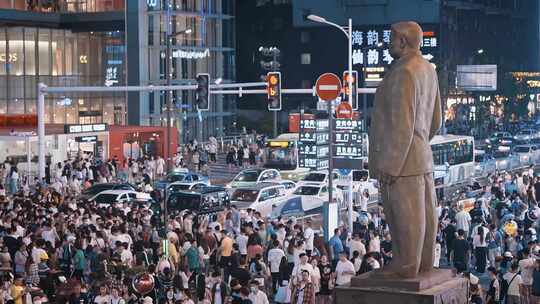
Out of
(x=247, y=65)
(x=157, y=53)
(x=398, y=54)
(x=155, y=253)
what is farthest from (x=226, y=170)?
(x=398, y=54)

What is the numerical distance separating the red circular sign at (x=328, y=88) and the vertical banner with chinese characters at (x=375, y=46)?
145 feet

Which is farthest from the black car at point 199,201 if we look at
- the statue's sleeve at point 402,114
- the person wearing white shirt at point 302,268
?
the statue's sleeve at point 402,114

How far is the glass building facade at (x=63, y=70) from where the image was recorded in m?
72.2

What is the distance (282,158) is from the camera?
52375 millimetres

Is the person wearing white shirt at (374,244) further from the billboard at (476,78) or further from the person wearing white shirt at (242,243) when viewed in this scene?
the billboard at (476,78)

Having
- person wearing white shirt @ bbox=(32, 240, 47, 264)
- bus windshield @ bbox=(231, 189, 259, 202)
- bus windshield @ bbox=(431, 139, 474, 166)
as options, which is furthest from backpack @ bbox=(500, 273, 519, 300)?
bus windshield @ bbox=(431, 139, 474, 166)

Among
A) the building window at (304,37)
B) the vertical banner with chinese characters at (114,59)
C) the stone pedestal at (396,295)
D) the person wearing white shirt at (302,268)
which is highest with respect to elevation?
the building window at (304,37)

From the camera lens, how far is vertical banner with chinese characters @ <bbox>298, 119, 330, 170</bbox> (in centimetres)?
3175

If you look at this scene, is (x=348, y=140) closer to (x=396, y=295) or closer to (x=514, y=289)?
(x=514, y=289)

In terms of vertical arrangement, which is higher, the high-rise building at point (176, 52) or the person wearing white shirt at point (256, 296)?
the high-rise building at point (176, 52)

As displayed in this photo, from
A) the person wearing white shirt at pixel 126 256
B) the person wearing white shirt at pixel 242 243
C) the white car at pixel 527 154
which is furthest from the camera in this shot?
the white car at pixel 527 154

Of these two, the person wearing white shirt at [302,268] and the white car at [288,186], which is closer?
the person wearing white shirt at [302,268]

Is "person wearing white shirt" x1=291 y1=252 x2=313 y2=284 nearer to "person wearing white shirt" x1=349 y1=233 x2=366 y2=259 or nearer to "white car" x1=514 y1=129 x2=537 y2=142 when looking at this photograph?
→ "person wearing white shirt" x1=349 y1=233 x2=366 y2=259

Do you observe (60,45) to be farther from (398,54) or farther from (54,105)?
(398,54)
